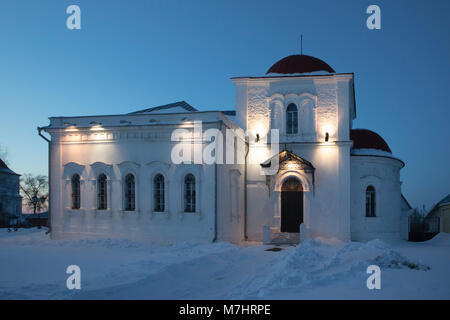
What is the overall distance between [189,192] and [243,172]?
362 cm

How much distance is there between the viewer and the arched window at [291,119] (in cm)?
1870

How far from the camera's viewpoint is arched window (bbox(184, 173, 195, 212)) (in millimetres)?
15625

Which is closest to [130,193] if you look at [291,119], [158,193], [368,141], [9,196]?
[158,193]

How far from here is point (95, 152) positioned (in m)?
16.7

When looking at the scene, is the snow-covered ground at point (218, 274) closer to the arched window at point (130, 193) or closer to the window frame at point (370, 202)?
the arched window at point (130, 193)

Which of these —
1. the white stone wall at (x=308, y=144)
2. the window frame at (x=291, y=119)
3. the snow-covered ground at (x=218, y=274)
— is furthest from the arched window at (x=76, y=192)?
the window frame at (x=291, y=119)

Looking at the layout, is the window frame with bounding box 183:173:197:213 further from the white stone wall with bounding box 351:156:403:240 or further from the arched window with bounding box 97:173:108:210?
the white stone wall with bounding box 351:156:403:240

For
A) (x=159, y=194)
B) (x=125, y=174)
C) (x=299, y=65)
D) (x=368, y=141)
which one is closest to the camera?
(x=159, y=194)

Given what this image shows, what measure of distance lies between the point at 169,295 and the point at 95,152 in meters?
10.3

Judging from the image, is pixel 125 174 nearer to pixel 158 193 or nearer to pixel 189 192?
pixel 158 193

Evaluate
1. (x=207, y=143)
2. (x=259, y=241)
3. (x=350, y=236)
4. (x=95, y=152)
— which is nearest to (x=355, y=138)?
(x=350, y=236)

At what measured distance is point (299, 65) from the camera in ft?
64.3

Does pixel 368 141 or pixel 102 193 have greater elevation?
pixel 368 141

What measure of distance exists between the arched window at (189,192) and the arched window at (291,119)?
238 inches
